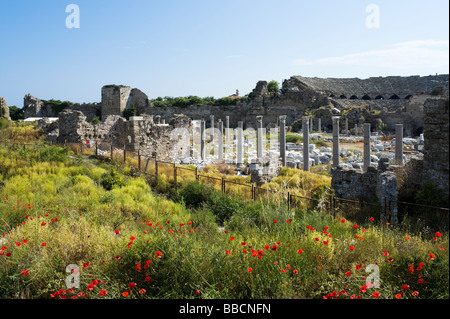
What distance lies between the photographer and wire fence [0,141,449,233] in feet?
24.2

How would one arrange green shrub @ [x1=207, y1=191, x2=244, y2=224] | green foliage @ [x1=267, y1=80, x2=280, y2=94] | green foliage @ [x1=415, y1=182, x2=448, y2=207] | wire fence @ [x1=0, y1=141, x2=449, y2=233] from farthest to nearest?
green foliage @ [x1=267, y1=80, x2=280, y2=94] < green shrub @ [x1=207, y1=191, x2=244, y2=224] < green foliage @ [x1=415, y1=182, x2=448, y2=207] < wire fence @ [x1=0, y1=141, x2=449, y2=233]

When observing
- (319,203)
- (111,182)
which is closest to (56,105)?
(111,182)

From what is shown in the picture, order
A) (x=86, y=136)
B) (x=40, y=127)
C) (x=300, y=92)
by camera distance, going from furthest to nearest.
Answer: (x=300, y=92)
(x=40, y=127)
(x=86, y=136)

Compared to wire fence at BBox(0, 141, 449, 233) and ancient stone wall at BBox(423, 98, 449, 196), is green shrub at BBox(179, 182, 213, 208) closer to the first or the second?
wire fence at BBox(0, 141, 449, 233)

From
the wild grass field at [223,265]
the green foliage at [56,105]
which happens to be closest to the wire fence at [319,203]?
→ the wild grass field at [223,265]

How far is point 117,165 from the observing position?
16.5 metres

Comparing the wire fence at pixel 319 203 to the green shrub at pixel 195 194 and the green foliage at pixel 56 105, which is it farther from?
the green foliage at pixel 56 105

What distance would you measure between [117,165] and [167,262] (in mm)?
12172

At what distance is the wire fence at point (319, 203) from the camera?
291 inches

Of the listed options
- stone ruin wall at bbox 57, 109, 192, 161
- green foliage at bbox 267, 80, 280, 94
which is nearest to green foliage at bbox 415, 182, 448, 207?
stone ruin wall at bbox 57, 109, 192, 161

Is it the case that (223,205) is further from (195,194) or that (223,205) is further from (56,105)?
(56,105)
